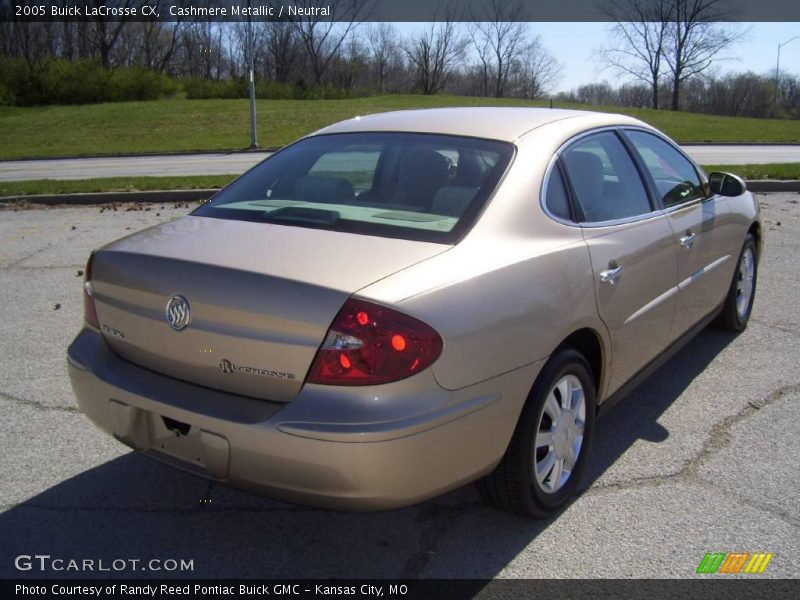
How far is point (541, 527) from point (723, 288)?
2.59 metres

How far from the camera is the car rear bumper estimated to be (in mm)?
2246

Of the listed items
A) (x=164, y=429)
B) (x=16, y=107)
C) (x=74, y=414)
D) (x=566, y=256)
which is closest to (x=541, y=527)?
(x=566, y=256)

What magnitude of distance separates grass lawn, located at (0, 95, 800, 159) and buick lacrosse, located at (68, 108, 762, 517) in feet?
78.9

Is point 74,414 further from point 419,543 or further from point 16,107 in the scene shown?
point 16,107

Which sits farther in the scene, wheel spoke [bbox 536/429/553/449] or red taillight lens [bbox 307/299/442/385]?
wheel spoke [bbox 536/429/553/449]

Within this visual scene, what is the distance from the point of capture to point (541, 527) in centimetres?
294

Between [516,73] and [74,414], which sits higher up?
[516,73]

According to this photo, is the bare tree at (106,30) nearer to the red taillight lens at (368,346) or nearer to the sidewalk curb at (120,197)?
the sidewalk curb at (120,197)

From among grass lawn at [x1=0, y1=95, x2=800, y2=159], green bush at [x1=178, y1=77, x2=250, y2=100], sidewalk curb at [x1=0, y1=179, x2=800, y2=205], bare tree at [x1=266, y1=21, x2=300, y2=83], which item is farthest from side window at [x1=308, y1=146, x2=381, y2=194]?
bare tree at [x1=266, y1=21, x2=300, y2=83]

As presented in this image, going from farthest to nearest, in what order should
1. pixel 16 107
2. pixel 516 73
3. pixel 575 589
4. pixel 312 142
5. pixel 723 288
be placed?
pixel 516 73 < pixel 16 107 < pixel 723 288 < pixel 312 142 < pixel 575 589

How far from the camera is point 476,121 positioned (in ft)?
11.5

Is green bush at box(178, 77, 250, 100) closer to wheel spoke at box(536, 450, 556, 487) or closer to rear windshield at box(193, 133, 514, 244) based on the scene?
rear windshield at box(193, 133, 514, 244)

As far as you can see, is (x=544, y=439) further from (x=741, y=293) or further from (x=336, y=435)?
(x=741, y=293)

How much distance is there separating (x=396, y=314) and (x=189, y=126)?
33.9 meters
